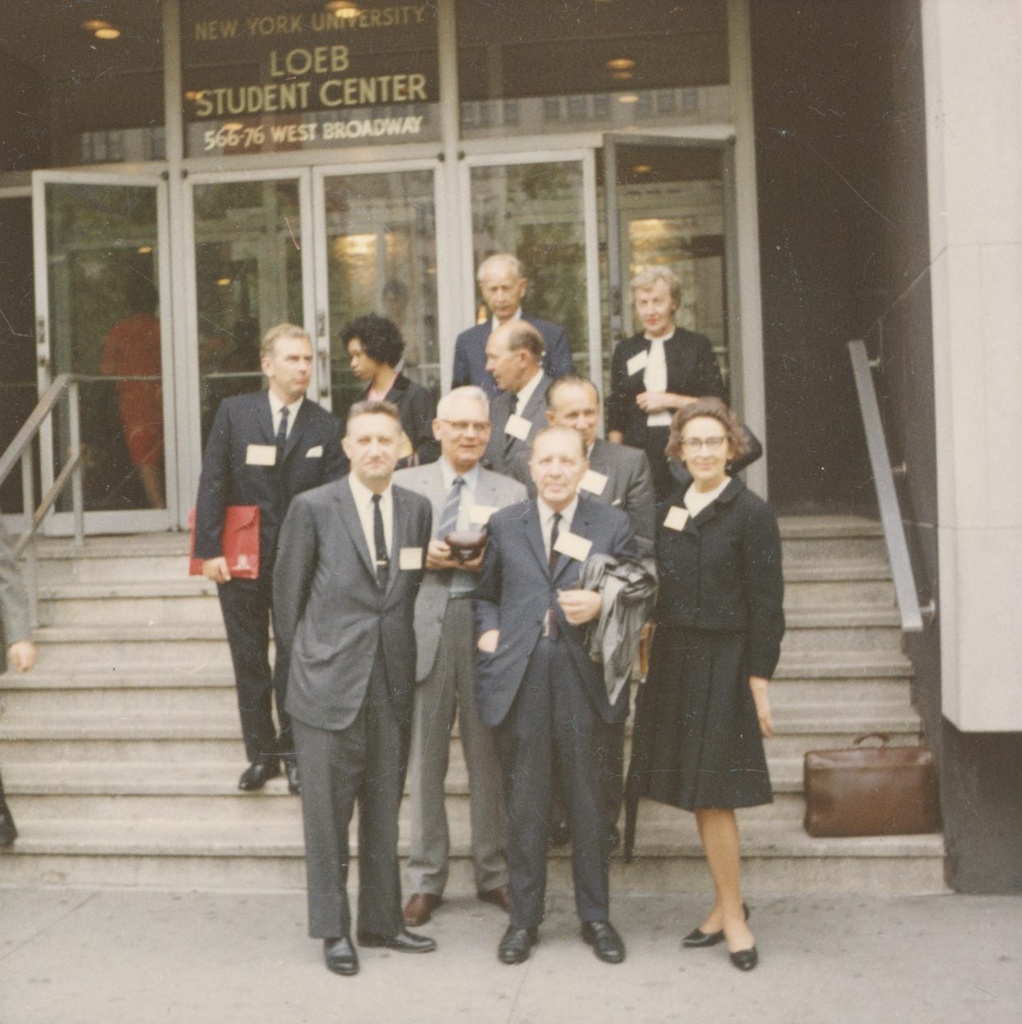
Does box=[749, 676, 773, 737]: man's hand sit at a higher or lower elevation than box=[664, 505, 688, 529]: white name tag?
lower

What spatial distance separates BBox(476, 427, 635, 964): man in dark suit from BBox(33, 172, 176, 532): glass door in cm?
481

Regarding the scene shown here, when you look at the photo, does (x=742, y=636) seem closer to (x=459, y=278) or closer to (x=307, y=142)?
(x=459, y=278)

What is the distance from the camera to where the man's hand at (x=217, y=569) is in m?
5.73

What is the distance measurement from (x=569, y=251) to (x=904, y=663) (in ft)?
12.0

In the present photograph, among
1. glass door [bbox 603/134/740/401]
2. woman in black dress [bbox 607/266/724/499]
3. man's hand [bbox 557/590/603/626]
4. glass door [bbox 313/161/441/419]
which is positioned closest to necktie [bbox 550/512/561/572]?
man's hand [bbox 557/590/603/626]

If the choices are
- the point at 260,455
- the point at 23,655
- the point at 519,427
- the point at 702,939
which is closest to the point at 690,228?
the point at 519,427

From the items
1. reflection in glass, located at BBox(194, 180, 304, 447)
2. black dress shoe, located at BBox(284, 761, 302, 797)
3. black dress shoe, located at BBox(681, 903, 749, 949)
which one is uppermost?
reflection in glass, located at BBox(194, 180, 304, 447)

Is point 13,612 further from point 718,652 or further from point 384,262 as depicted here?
point 384,262

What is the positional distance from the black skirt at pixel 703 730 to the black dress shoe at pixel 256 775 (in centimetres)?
181

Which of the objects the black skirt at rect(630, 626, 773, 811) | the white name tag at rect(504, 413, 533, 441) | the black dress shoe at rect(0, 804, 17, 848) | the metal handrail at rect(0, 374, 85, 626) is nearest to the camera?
the black skirt at rect(630, 626, 773, 811)

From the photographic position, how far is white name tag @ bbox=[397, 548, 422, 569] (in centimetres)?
483

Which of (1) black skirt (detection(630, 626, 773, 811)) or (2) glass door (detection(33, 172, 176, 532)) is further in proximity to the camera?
(2) glass door (detection(33, 172, 176, 532))

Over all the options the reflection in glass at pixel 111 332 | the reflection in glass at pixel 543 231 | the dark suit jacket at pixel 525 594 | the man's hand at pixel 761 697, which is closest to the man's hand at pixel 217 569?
the dark suit jacket at pixel 525 594

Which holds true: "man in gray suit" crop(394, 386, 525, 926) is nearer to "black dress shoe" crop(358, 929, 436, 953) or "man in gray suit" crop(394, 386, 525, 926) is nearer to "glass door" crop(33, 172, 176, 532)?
"black dress shoe" crop(358, 929, 436, 953)
